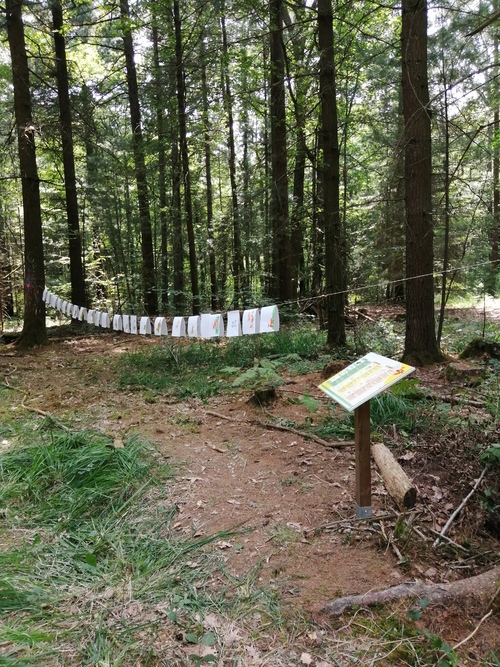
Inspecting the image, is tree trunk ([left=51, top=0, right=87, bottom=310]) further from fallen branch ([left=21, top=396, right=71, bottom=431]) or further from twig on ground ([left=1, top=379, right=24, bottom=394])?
fallen branch ([left=21, top=396, right=71, bottom=431])

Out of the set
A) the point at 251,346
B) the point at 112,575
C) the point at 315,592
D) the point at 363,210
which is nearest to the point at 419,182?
the point at 251,346

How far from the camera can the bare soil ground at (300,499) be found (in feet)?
8.22

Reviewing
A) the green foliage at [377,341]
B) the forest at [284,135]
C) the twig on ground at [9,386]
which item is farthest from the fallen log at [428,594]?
the twig on ground at [9,386]

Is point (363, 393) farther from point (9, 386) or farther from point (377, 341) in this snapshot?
point (9, 386)

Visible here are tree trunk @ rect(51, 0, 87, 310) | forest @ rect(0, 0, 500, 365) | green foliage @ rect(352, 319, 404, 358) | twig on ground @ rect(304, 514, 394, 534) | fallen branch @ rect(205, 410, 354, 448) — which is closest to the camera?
twig on ground @ rect(304, 514, 394, 534)

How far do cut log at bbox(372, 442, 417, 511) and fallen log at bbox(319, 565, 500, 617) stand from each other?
0.50m

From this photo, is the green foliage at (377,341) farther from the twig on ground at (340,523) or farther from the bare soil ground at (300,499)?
the twig on ground at (340,523)

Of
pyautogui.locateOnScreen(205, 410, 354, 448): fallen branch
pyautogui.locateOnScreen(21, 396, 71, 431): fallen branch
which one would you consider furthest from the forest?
pyautogui.locateOnScreen(21, 396, 71, 431): fallen branch

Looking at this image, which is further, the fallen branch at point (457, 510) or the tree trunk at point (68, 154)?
the tree trunk at point (68, 154)

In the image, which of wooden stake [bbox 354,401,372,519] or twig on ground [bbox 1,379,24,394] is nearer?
wooden stake [bbox 354,401,372,519]

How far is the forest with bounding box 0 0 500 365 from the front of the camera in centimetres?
620

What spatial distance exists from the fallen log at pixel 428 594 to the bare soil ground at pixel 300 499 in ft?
0.22

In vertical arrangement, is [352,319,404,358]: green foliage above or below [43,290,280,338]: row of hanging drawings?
below

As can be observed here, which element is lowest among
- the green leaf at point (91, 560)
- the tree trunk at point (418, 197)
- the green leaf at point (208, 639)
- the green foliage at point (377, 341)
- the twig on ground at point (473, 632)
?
the green leaf at point (208, 639)
